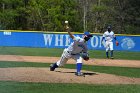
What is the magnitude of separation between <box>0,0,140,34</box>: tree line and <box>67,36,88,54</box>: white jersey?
42311mm

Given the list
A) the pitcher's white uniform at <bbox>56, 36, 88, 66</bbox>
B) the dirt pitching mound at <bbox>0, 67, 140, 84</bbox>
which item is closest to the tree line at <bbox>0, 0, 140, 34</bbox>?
the pitcher's white uniform at <bbox>56, 36, 88, 66</bbox>

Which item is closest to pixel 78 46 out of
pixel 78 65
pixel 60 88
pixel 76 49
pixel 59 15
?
pixel 76 49

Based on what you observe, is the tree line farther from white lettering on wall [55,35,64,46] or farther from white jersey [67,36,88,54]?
white jersey [67,36,88,54]

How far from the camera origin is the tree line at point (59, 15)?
5991 centimetres

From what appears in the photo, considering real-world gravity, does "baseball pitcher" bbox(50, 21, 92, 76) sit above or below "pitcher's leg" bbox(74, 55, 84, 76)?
above

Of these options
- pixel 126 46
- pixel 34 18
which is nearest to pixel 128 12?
pixel 34 18

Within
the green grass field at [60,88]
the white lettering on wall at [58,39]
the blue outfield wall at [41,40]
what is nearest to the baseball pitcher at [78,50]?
the green grass field at [60,88]

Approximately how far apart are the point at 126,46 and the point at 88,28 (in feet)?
97.6

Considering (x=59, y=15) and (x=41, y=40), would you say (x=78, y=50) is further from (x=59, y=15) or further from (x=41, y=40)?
(x=59, y=15)

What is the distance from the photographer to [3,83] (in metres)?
12.1

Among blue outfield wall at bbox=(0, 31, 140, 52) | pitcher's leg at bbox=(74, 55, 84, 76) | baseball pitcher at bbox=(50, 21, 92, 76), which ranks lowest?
blue outfield wall at bbox=(0, 31, 140, 52)

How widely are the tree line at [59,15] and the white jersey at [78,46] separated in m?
42.3

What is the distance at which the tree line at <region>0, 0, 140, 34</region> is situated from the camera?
2359 inches

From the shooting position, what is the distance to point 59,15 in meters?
59.8
